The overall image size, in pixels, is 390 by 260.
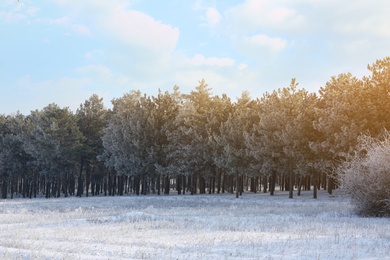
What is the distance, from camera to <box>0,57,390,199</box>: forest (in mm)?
42875

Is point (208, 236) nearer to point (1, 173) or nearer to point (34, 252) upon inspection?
point (34, 252)

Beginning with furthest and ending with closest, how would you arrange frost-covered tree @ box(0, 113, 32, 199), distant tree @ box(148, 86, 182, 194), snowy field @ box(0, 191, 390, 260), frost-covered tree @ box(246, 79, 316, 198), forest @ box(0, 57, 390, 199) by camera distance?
frost-covered tree @ box(0, 113, 32, 199) → distant tree @ box(148, 86, 182, 194) → frost-covered tree @ box(246, 79, 316, 198) → forest @ box(0, 57, 390, 199) → snowy field @ box(0, 191, 390, 260)

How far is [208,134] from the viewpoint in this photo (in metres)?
57.4

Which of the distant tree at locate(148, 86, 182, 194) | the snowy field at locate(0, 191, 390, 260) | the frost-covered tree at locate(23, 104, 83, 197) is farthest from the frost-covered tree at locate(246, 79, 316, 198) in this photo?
the frost-covered tree at locate(23, 104, 83, 197)

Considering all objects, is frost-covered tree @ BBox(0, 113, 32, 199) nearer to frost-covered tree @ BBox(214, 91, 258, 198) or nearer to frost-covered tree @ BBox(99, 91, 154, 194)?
frost-covered tree @ BBox(99, 91, 154, 194)

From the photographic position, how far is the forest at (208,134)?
141 ft

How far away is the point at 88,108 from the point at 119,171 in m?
17.4

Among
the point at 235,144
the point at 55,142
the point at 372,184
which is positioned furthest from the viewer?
the point at 55,142

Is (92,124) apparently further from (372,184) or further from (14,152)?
(372,184)

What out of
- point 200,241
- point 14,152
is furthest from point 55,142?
point 200,241

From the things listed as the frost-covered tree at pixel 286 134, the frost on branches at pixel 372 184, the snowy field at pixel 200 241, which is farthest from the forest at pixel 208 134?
the snowy field at pixel 200 241

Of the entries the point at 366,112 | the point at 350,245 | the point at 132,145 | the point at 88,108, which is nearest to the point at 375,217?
the point at 350,245

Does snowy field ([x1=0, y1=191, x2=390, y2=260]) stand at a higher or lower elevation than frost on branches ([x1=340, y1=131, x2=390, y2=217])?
lower

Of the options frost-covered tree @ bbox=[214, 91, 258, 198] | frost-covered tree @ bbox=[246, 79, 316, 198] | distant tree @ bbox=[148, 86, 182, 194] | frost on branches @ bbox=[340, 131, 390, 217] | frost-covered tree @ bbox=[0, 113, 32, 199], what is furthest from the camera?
frost-covered tree @ bbox=[0, 113, 32, 199]
